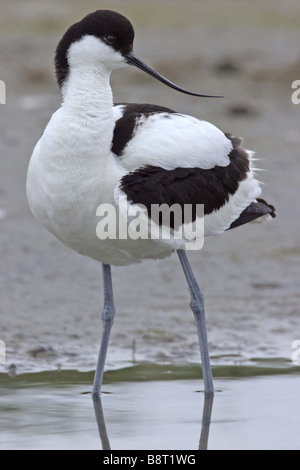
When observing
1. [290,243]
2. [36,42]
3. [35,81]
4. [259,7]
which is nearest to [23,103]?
[35,81]

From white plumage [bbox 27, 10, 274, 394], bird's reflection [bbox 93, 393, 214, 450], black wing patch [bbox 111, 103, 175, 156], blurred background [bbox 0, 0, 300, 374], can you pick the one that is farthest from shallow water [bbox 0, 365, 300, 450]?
black wing patch [bbox 111, 103, 175, 156]

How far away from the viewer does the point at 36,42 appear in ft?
43.1

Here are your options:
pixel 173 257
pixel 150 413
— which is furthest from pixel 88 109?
pixel 173 257

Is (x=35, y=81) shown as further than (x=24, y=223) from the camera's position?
Yes

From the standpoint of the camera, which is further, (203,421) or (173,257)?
(173,257)

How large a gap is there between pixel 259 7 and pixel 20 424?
37.8ft

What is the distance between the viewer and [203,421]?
15.4 ft

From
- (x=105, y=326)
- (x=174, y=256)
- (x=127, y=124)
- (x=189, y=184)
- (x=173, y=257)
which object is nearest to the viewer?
(x=127, y=124)

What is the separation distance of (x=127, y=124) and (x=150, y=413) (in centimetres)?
127

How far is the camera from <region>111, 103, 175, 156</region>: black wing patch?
4.59m

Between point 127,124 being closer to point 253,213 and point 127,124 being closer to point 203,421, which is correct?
point 253,213

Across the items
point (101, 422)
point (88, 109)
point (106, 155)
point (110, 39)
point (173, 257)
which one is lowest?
point (101, 422)

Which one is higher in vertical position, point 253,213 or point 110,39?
point 110,39

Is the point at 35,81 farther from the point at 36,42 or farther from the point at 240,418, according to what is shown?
the point at 240,418
